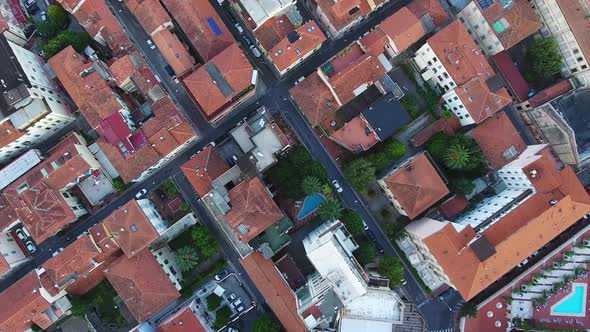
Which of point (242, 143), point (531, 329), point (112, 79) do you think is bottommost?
point (531, 329)

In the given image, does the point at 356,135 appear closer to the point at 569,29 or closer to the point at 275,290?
the point at 275,290

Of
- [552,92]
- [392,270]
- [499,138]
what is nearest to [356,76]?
[499,138]

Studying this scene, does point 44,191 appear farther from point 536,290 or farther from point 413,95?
point 536,290

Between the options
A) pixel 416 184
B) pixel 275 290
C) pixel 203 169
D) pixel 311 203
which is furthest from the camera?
pixel 311 203

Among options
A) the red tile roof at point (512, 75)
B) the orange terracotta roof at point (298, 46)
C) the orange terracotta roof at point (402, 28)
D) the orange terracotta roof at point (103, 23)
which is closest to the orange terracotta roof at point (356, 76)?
the orange terracotta roof at point (402, 28)

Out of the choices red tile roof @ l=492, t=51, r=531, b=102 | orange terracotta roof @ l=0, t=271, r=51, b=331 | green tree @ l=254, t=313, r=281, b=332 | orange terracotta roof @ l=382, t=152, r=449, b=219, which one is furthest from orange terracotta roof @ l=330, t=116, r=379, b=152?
orange terracotta roof @ l=0, t=271, r=51, b=331

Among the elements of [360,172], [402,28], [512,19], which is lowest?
[360,172]

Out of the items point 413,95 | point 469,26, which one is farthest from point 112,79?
point 469,26

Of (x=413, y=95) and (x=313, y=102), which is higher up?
(x=313, y=102)

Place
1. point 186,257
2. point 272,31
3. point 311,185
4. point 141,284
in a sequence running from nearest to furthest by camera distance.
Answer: point 141,284
point 311,185
point 272,31
point 186,257
